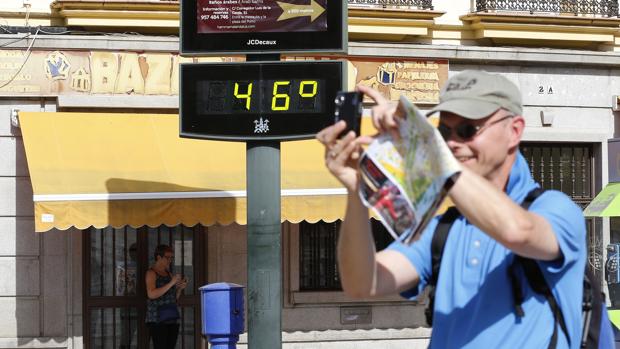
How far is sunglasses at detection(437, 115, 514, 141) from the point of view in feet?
10.8

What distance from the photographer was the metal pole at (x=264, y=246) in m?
11.1

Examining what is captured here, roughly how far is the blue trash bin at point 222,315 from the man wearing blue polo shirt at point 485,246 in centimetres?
780

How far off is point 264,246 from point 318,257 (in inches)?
179

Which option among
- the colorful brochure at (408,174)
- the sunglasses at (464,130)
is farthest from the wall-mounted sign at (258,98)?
the colorful brochure at (408,174)

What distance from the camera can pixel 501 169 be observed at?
3.37m

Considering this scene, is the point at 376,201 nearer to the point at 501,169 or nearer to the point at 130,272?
the point at 501,169

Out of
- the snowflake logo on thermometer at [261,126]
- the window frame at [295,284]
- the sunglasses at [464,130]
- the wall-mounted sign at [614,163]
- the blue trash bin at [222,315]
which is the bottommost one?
the window frame at [295,284]

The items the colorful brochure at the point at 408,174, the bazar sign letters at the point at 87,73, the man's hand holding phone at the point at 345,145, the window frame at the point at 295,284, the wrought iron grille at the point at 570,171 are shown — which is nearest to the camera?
the colorful brochure at the point at 408,174

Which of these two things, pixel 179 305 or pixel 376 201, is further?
pixel 179 305

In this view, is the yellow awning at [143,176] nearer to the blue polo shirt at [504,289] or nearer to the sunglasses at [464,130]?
the blue polo shirt at [504,289]

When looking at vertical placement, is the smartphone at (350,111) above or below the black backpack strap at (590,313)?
above

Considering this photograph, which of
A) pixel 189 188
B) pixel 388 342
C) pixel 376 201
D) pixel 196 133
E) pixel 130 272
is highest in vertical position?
pixel 376 201

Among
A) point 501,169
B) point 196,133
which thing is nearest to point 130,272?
point 196,133

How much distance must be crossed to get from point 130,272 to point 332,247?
2555 millimetres
